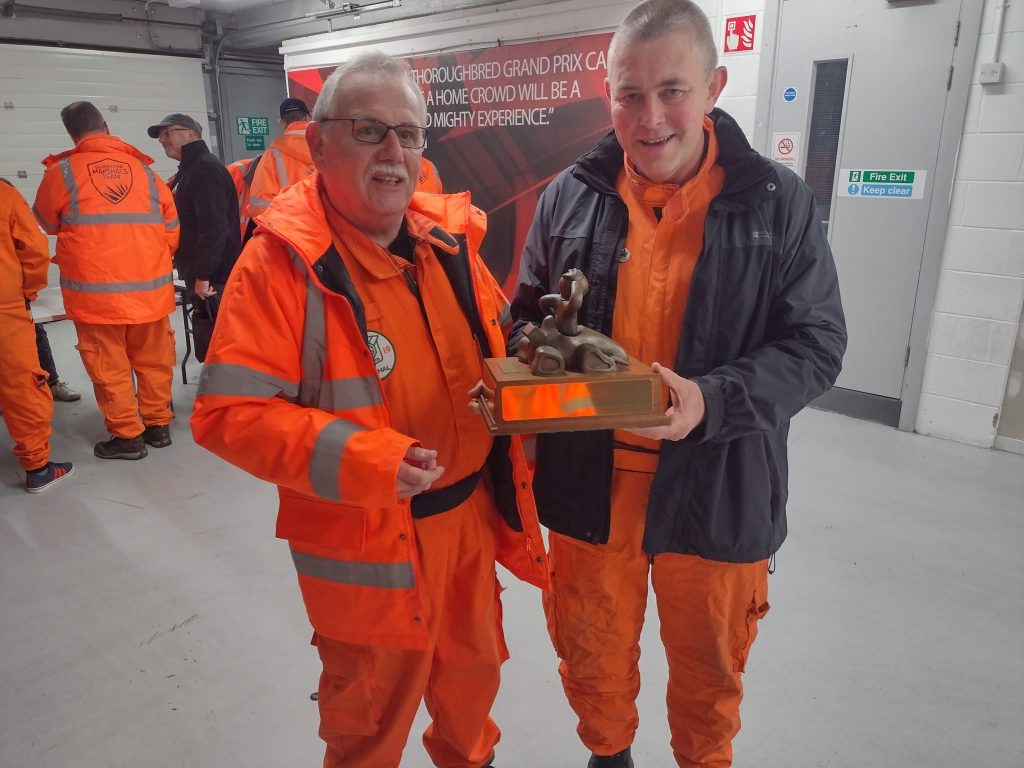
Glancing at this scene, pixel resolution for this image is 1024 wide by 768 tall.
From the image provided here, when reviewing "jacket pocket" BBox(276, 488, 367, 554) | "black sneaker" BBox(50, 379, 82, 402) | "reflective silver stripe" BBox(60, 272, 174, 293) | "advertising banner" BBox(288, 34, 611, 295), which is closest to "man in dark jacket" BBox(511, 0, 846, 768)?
"jacket pocket" BBox(276, 488, 367, 554)

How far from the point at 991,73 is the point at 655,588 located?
3.24 metres

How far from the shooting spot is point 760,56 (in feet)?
13.2

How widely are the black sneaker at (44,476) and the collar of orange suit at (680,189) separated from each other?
3.31 m

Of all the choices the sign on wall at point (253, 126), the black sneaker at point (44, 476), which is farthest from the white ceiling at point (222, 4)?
the black sneaker at point (44, 476)

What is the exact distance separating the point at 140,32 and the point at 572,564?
8.30 m

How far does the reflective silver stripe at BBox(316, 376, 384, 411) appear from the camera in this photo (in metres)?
1.29

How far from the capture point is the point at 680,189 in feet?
4.62

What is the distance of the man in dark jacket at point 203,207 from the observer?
412 cm

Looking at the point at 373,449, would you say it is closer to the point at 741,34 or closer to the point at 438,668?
the point at 438,668

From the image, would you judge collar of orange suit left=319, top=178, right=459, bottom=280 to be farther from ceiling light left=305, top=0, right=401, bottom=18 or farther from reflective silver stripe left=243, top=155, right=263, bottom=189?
ceiling light left=305, top=0, right=401, bottom=18

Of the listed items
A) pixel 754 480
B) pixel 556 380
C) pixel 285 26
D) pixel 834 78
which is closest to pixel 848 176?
pixel 834 78

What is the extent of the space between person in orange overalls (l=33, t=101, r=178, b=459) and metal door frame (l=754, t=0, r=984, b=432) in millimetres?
3319

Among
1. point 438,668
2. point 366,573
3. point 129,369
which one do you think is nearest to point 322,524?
Result: point 366,573

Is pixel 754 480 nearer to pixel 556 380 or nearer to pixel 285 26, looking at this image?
pixel 556 380
